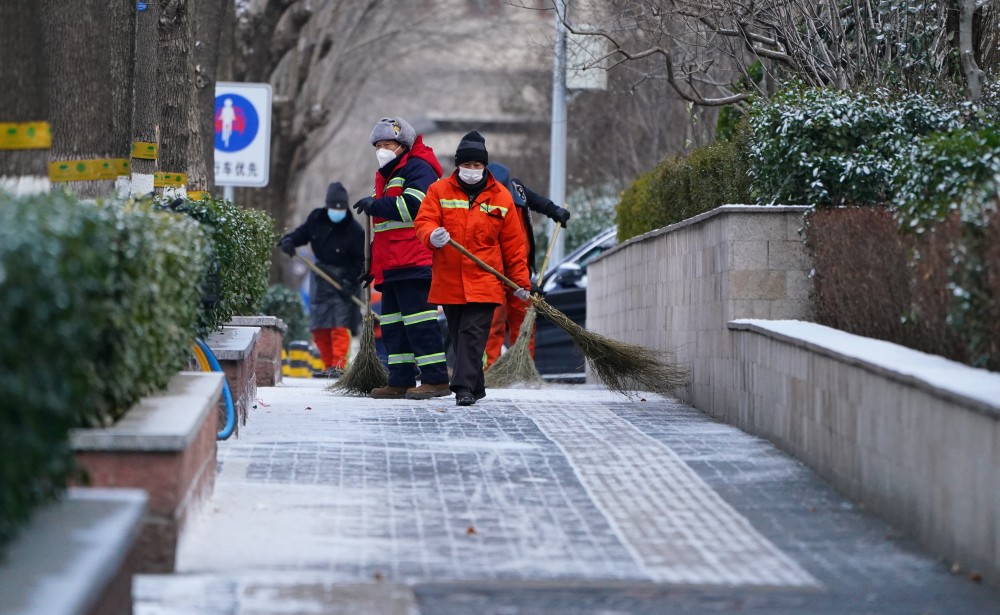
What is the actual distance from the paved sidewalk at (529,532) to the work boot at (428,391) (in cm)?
227

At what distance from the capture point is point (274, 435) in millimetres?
8977

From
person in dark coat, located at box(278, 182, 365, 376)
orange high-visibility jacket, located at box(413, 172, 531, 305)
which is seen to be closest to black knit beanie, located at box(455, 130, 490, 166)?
orange high-visibility jacket, located at box(413, 172, 531, 305)

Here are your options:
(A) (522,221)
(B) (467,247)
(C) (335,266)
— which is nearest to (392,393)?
(B) (467,247)

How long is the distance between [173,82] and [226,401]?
403 cm

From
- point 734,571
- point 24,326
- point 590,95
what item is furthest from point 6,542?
point 590,95

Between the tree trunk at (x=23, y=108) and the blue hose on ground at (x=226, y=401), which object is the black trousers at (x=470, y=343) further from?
the tree trunk at (x=23, y=108)

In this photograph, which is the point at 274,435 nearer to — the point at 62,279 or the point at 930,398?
the point at 930,398

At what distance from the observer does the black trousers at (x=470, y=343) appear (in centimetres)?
1113

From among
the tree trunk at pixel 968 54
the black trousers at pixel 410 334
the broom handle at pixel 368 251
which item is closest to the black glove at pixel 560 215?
the broom handle at pixel 368 251

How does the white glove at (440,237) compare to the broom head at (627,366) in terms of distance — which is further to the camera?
the broom head at (627,366)

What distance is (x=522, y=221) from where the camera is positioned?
14320mm

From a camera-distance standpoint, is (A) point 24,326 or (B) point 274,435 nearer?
(A) point 24,326

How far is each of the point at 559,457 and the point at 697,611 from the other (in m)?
2.99

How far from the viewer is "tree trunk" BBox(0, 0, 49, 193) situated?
6.79 m
